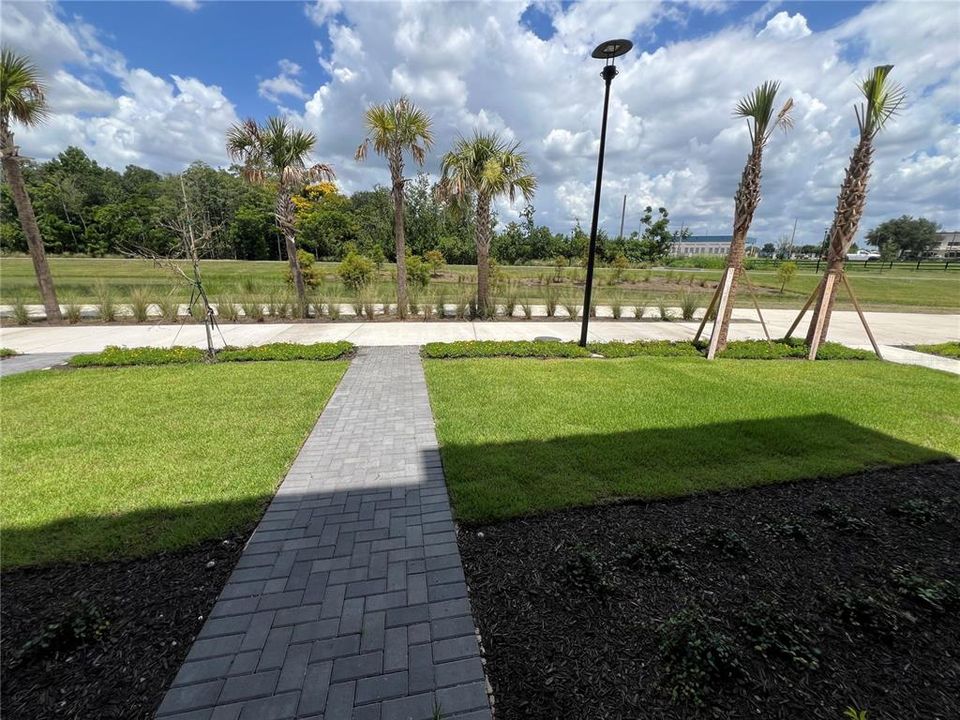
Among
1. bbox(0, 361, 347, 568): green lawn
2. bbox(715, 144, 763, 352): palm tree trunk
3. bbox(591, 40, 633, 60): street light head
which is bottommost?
bbox(0, 361, 347, 568): green lawn

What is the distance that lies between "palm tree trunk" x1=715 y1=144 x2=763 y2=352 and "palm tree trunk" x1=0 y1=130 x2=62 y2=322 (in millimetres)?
16029

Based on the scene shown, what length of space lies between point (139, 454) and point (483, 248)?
1024cm

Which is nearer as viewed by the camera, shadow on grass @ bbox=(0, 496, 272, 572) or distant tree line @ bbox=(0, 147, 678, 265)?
shadow on grass @ bbox=(0, 496, 272, 572)

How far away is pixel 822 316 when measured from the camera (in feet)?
28.0

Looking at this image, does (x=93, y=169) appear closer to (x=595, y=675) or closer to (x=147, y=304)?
(x=147, y=304)

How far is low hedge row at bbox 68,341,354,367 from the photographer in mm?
7578

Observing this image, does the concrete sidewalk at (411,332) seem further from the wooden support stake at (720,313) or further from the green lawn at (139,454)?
the green lawn at (139,454)

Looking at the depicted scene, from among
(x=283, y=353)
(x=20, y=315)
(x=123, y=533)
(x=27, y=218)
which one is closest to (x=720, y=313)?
(x=283, y=353)

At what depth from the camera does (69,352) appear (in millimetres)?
8422

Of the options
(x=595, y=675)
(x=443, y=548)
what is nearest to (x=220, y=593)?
(x=443, y=548)

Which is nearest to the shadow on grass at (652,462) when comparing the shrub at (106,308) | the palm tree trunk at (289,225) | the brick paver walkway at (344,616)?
the brick paver walkway at (344,616)

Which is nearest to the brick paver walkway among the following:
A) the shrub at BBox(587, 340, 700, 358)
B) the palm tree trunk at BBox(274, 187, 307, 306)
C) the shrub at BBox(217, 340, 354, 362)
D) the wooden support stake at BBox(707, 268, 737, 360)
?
the shrub at BBox(217, 340, 354, 362)

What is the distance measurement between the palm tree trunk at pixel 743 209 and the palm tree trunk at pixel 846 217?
1836 mm

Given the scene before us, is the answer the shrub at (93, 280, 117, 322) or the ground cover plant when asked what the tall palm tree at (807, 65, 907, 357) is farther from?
the shrub at (93, 280, 117, 322)
